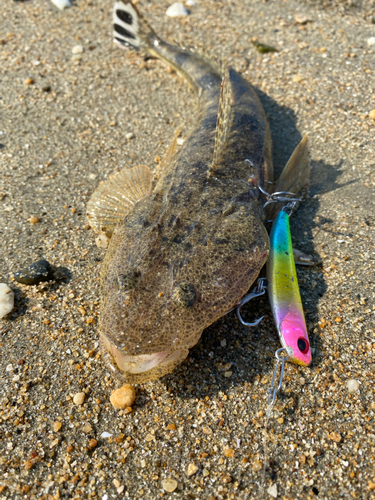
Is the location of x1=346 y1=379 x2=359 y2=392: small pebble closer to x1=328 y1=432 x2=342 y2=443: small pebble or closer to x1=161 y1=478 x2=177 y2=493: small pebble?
x1=328 y1=432 x2=342 y2=443: small pebble

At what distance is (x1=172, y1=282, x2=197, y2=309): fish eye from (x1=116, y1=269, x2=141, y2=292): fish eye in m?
0.28

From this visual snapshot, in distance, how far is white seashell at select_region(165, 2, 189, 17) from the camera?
6141mm

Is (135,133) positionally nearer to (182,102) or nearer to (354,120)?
(182,102)

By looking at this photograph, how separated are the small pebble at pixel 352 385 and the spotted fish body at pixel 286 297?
0.98 ft

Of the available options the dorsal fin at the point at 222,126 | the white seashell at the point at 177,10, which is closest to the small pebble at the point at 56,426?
the dorsal fin at the point at 222,126

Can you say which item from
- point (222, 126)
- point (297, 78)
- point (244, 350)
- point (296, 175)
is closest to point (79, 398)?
point (244, 350)

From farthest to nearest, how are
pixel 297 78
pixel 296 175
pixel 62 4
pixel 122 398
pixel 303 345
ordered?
1. pixel 62 4
2. pixel 297 78
3. pixel 296 175
4. pixel 303 345
5. pixel 122 398

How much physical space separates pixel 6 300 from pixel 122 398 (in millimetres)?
1244

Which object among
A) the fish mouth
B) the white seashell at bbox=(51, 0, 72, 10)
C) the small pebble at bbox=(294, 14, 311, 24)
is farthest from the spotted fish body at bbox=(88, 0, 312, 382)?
the white seashell at bbox=(51, 0, 72, 10)

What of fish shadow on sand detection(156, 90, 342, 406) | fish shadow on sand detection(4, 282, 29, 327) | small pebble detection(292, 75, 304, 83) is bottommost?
fish shadow on sand detection(156, 90, 342, 406)

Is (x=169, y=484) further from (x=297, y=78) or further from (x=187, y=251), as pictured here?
(x=297, y=78)

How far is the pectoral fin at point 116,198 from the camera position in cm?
346

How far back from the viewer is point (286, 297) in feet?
9.67

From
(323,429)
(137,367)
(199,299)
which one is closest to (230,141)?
(199,299)
